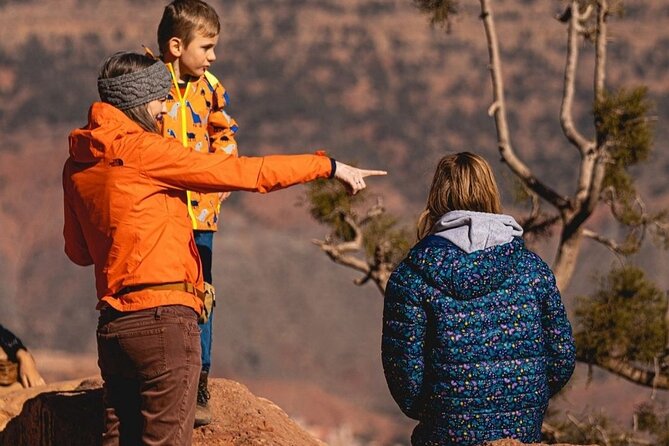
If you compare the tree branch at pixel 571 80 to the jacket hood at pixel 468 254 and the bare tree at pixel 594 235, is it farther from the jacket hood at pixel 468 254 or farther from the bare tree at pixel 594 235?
the jacket hood at pixel 468 254

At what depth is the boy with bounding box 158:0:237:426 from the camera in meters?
3.99

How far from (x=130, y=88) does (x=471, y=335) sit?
3.46 ft

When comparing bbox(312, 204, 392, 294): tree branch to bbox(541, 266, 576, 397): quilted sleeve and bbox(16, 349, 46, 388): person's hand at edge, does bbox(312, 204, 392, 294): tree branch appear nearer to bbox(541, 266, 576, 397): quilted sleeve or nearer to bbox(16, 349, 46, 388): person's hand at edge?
bbox(16, 349, 46, 388): person's hand at edge

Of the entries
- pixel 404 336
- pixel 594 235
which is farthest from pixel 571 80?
pixel 404 336

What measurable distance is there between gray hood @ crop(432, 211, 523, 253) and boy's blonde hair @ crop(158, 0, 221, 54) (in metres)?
1.28

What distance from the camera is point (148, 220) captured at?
313 centimetres

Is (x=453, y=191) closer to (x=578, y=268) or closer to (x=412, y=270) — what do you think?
(x=412, y=270)

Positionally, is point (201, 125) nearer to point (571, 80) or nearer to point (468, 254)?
point (468, 254)

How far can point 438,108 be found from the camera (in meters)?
33.9

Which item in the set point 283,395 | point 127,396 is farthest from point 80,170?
point 283,395

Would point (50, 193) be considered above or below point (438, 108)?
below

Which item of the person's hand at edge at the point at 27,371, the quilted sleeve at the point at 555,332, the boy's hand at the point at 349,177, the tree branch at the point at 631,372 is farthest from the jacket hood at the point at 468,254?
the tree branch at the point at 631,372

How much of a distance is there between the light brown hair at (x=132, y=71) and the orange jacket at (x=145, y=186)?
40 mm

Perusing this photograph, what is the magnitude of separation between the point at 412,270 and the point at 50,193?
94.3 ft
